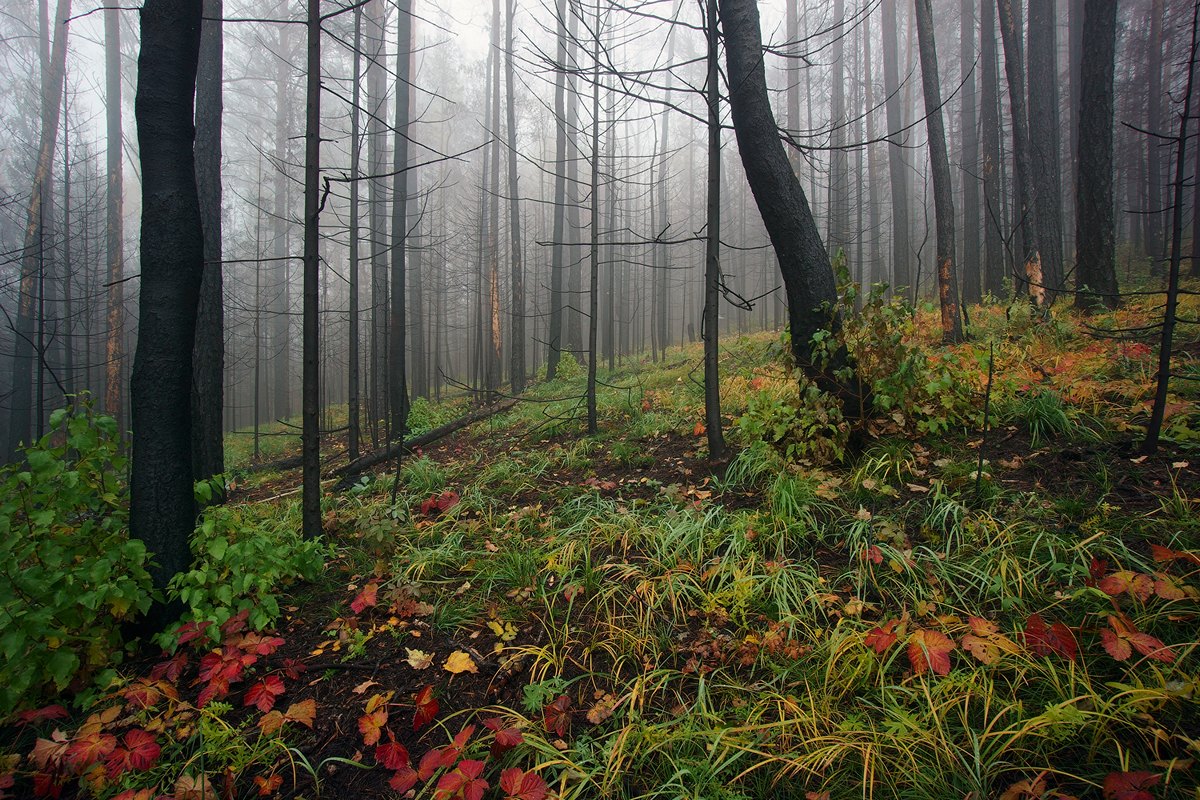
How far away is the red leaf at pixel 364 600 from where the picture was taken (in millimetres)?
2963

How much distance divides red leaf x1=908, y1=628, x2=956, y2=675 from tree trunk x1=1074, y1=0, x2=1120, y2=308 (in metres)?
6.62

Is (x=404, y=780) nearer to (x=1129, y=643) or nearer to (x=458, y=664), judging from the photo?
(x=458, y=664)

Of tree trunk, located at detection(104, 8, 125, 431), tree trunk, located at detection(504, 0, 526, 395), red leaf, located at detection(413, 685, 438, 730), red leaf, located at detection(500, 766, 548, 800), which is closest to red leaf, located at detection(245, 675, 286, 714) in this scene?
red leaf, located at detection(413, 685, 438, 730)

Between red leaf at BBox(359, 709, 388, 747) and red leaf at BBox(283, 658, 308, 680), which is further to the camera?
red leaf at BBox(283, 658, 308, 680)

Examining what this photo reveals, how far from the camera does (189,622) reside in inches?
107

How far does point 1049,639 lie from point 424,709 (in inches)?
106

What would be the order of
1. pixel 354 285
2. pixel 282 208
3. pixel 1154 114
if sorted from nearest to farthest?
pixel 354 285 < pixel 1154 114 < pixel 282 208

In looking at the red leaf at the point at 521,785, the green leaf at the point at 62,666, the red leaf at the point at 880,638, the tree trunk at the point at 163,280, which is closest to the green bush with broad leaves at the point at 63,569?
the green leaf at the point at 62,666

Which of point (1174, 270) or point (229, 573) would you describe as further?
point (229, 573)

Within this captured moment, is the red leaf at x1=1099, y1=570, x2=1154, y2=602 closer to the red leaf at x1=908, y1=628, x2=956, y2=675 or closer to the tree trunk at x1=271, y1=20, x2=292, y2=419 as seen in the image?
the red leaf at x1=908, y1=628, x2=956, y2=675

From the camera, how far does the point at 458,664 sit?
2506 millimetres

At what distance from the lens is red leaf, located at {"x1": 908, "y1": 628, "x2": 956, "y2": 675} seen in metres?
2.04

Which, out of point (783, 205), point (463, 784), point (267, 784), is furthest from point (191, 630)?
point (783, 205)

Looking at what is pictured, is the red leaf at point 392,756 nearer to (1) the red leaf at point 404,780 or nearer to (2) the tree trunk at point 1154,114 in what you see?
(1) the red leaf at point 404,780
